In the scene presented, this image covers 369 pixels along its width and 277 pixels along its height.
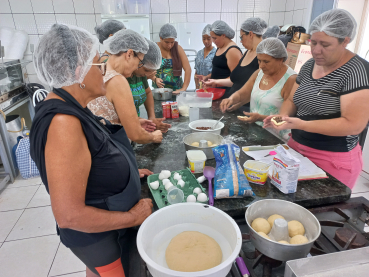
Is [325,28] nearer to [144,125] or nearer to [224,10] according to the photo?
[144,125]

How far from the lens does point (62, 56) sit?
78 centimetres

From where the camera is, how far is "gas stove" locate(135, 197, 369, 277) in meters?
0.74

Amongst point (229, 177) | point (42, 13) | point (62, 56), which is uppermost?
point (42, 13)

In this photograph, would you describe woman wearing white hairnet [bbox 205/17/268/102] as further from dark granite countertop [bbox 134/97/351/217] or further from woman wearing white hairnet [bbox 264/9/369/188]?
woman wearing white hairnet [bbox 264/9/369/188]

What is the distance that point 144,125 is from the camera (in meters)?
1.80

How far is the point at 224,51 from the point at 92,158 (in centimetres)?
256

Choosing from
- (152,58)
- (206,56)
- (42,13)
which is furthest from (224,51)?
(42,13)

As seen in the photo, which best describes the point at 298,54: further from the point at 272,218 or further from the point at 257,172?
the point at 272,218

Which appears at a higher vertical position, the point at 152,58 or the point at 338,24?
the point at 338,24

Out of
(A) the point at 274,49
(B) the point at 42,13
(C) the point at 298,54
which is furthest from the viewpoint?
(B) the point at 42,13

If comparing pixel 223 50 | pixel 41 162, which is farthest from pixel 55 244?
pixel 223 50

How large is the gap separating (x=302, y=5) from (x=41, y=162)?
16.1ft

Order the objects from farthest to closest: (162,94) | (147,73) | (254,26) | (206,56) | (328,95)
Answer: (206,56) < (162,94) < (254,26) < (147,73) < (328,95)

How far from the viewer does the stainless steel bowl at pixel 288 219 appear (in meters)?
0.69
